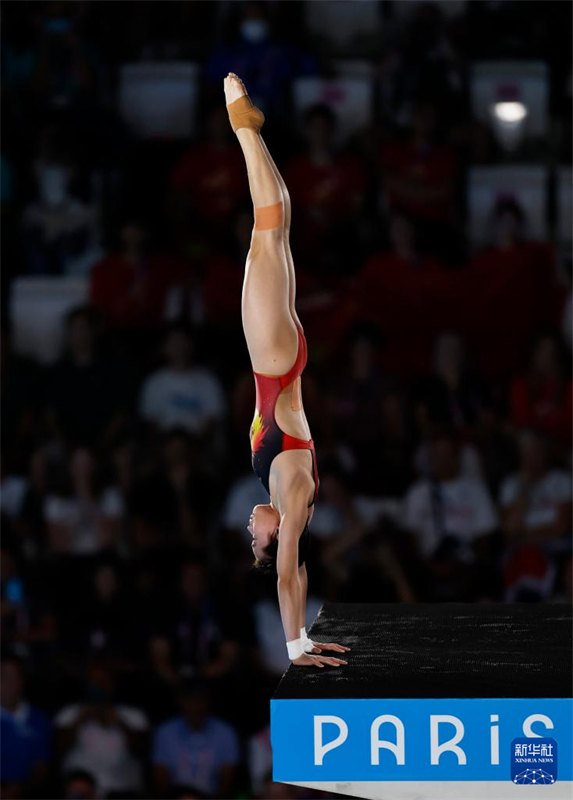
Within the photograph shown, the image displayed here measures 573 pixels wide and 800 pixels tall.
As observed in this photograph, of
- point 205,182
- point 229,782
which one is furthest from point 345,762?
point 205,182

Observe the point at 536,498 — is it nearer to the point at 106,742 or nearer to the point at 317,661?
the point at 106,742

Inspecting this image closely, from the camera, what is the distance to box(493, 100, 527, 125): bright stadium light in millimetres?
9805

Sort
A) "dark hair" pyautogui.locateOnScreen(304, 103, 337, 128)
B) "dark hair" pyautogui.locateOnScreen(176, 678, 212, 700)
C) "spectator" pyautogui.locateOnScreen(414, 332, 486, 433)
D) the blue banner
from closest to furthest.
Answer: the blue banner, "dark hair" pyautogui.locateOnScreen(176, 678, 212, 700), "spectator" pyautogui.locateOnScreen(414, 332, 486, 433), "dark hair" pyautogui.locateOnScreen(304, 103, 337, 128)

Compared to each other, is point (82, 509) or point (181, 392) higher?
point (181, 392)

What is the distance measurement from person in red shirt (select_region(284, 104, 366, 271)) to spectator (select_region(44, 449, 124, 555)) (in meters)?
2.11

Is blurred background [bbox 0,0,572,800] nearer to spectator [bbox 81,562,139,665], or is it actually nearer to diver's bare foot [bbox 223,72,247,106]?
spectator [bbox 81,562,139,665]

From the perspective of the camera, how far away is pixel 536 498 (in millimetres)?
7910

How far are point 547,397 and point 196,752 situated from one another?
308 cm

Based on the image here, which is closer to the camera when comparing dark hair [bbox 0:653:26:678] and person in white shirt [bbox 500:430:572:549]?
dark hair [bbox 0:653:26:678]

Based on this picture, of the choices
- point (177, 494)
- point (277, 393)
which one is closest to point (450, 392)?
point (177, 494)

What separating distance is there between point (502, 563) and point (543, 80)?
4.06 meters

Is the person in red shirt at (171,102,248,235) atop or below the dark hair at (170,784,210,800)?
atop

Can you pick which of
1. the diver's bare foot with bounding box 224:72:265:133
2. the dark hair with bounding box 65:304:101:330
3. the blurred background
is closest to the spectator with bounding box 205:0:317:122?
the blurred background

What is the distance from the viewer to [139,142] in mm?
9578
